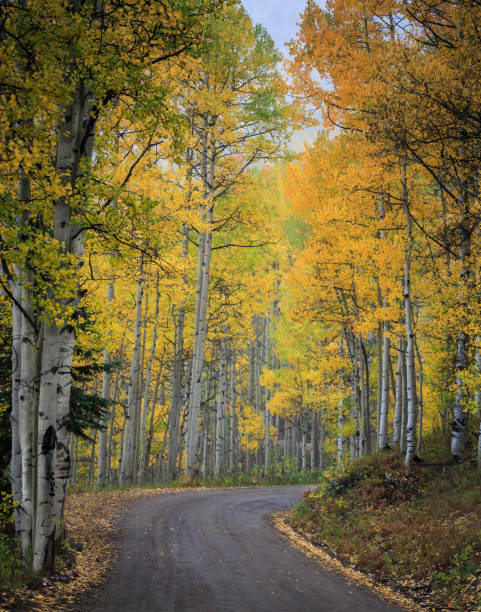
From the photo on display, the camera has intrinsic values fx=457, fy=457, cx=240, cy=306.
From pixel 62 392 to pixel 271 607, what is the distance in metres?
3.74

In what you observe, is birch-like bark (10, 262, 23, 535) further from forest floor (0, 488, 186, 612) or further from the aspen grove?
forest floor (0, 488, 186, 612)

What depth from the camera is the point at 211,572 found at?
6711 millimetres

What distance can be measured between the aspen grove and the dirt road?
1234mm

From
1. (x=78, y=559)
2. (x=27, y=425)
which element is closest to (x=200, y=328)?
(x=78, y=559)

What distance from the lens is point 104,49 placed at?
18.1 feet

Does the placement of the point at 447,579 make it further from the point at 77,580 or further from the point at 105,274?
the point at 105,274

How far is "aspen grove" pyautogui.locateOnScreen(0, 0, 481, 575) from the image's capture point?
217 inches

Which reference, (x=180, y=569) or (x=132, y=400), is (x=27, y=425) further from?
(x=132, y=400)

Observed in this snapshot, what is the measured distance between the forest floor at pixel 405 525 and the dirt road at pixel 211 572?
0.92 m

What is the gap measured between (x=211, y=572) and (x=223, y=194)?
12297mm

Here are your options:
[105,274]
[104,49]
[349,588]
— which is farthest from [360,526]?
[104,49]

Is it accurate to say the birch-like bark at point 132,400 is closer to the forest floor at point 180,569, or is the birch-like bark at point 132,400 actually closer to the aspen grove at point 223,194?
the aspen grove at point 223,194

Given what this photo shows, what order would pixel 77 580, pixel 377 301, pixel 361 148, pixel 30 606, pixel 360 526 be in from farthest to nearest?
pixel 377 301, pixel 361 148, pixel 360 526, pixel 77 580, pixel 30 606

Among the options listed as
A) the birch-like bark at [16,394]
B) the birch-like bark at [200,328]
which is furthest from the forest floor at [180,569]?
the birch-like bark at [200,328]
